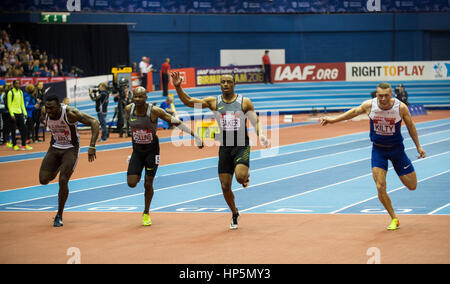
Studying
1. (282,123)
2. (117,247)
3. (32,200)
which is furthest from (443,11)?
(117,247)

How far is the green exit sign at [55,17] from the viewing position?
31375 mm

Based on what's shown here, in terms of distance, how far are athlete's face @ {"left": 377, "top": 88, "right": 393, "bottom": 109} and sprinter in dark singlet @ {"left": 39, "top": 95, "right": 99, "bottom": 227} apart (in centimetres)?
399

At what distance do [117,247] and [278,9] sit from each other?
101 feet

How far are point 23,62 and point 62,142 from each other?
726 inches

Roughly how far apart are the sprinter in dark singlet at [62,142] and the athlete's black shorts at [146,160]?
581mm

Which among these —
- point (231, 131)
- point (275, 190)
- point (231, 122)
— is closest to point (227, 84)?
point (231, 122)

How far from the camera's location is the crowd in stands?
26.9m

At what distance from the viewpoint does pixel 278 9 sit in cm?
3778

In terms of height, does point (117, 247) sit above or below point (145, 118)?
below

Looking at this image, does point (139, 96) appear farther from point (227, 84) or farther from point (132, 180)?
point (227, 84)

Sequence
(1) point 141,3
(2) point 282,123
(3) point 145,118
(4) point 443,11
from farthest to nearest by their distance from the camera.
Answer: (4) point 443,11 → (1) point 141,3 → (2) point 282,123 → (3) point 145,118

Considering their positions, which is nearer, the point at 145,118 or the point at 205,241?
the point at 205,241
